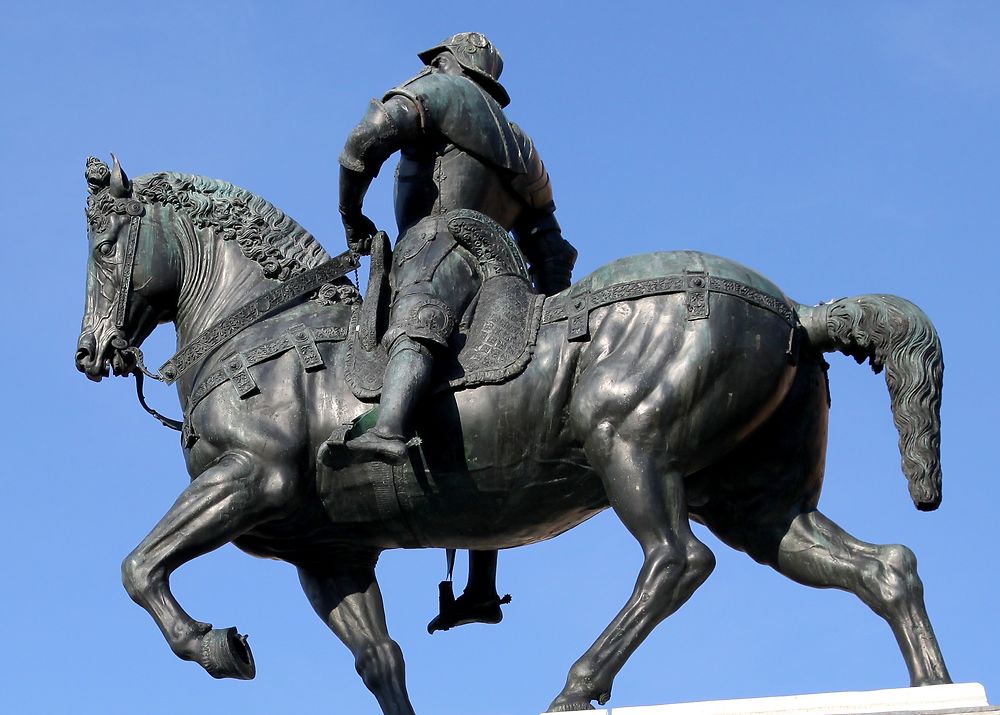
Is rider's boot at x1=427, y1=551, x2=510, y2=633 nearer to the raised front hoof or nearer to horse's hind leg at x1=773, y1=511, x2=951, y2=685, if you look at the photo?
the raised front hoof

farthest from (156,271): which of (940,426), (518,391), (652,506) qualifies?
(940,426)

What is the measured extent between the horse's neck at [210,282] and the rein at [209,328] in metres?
0.16

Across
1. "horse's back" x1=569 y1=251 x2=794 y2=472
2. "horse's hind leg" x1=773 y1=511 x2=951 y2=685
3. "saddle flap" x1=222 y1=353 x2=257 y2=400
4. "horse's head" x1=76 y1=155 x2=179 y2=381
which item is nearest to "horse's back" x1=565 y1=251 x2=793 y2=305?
"horse's back" x1=569 y1=251 x2=794 y2=472

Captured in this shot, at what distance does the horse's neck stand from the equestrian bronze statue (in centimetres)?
Result: 1

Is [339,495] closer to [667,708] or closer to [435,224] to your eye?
[435,224]

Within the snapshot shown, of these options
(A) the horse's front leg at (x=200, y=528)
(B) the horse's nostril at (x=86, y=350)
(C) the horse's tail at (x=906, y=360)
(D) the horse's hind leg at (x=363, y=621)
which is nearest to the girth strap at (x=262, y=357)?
(A) the horse's front leg at (x=200, y=528)

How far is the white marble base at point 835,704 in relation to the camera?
1250 centimetres

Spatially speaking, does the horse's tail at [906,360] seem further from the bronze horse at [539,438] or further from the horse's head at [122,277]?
the horse's head at [122,277]

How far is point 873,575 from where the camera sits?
13.8m

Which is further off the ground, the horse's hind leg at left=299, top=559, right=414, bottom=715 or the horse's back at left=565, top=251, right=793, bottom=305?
the horse's back at left=565, top=251, right=793, bottom=305

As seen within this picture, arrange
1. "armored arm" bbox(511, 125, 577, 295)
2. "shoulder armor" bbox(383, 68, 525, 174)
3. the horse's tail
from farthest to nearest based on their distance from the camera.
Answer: "armored arm" bbox(511, 125, 577, 295)
"shoulder armor" bbox(383, 68, 525, 174)
the horse's tail

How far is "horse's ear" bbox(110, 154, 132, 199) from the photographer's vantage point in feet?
49.7

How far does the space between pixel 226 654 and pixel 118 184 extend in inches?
131

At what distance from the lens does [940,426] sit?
44.7ft
